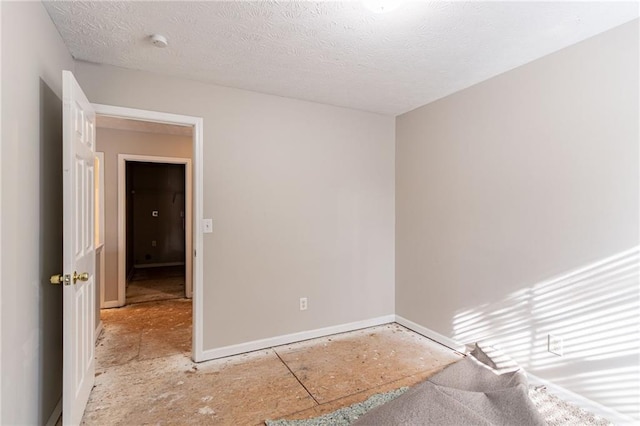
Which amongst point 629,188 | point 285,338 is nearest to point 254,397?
point 285,338

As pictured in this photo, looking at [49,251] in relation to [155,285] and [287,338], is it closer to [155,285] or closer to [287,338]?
[287,338]

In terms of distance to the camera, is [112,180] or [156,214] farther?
[156,214]

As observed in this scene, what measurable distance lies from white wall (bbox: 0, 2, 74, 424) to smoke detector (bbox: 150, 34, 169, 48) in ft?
1.72

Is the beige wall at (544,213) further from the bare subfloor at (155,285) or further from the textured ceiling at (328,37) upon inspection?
the bare subfloor at (155,285)

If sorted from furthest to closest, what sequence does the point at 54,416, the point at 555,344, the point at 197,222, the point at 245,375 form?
1. the point at 197,222
2. the point at 245,375
3. the point at 555,344
4. the point at 54,416

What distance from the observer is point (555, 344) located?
221 centimetres

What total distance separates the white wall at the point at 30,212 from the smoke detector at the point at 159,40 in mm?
525

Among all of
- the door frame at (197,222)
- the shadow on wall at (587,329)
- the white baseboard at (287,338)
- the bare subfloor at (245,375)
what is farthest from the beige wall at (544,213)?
the door frame at (197,222)

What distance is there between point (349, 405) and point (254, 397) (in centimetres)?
66

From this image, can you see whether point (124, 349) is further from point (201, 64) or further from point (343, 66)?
point (343, 66)

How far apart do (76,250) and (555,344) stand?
10.2ft

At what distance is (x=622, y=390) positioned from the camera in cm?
189

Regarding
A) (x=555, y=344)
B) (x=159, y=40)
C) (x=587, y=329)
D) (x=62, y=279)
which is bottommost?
(x=555, y=344)

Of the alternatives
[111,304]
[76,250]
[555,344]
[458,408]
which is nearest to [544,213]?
[555,344]
